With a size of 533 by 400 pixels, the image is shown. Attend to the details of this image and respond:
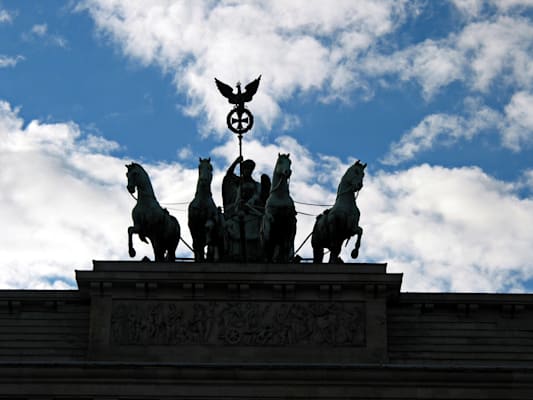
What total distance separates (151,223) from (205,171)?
80.8 inches

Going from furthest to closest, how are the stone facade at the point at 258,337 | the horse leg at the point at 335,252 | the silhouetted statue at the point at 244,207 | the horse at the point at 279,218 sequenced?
the silhouetted statue at the point at 244,207, the horse leg at the point at 335,252, the horse at the point at 279,218, the stone facade at the point at 258,337

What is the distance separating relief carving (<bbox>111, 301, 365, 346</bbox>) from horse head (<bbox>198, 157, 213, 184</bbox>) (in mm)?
3598

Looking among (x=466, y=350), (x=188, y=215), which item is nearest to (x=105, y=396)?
(x=188, y=215)

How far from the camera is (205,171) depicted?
43125mm

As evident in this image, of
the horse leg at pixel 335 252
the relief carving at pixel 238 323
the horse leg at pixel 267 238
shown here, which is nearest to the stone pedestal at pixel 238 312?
the relief carving at pixel 238 323

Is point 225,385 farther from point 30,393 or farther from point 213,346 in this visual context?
point 30,393

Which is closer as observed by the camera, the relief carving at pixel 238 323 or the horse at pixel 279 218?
the relief carving at pixel 238 323

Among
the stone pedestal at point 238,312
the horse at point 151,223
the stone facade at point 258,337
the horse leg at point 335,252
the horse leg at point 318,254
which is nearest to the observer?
the stone facade at point 258,337

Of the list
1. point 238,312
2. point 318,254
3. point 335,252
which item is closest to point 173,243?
point 238,312

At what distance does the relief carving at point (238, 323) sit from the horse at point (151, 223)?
6.71 ft

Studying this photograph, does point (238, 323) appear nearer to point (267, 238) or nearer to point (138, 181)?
point (267, 238)

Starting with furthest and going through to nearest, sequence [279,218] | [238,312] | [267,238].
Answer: [267,238] < [279,218] < [238,312]

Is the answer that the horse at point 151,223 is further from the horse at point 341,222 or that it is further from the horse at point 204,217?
the horse at point 341,222

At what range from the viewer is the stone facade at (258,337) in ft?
132
